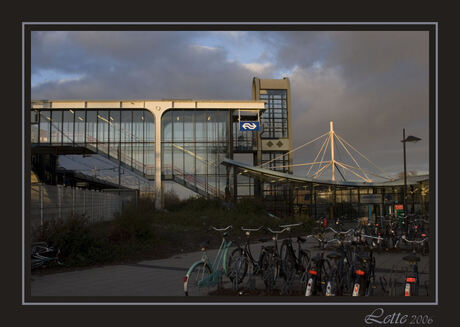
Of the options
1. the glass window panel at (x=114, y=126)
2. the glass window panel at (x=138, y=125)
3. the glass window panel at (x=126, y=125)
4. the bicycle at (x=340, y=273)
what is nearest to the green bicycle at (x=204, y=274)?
the bicycle at (x=340, y=273)

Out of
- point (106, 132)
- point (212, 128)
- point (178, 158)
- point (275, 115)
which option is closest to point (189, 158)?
point (178, 158)

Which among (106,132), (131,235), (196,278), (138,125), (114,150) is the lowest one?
(131,235)

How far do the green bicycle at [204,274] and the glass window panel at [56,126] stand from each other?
31212 millimetres

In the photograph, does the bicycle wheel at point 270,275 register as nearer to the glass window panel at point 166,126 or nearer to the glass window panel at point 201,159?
the glass window panel at point 201,159

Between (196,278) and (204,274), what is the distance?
0.65 feet

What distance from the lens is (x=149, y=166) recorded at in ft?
117

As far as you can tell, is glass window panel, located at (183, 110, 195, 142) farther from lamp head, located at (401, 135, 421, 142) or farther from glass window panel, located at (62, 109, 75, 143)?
lamp head, located at (401, 135, 421, 142)

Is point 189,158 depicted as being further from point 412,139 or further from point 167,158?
point 412,139

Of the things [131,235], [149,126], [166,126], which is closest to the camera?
[131,235]

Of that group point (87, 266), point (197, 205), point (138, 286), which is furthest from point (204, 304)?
Answer: point (197, 205)

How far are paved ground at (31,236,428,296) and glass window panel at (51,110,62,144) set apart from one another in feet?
88.0

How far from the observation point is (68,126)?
3606cm
